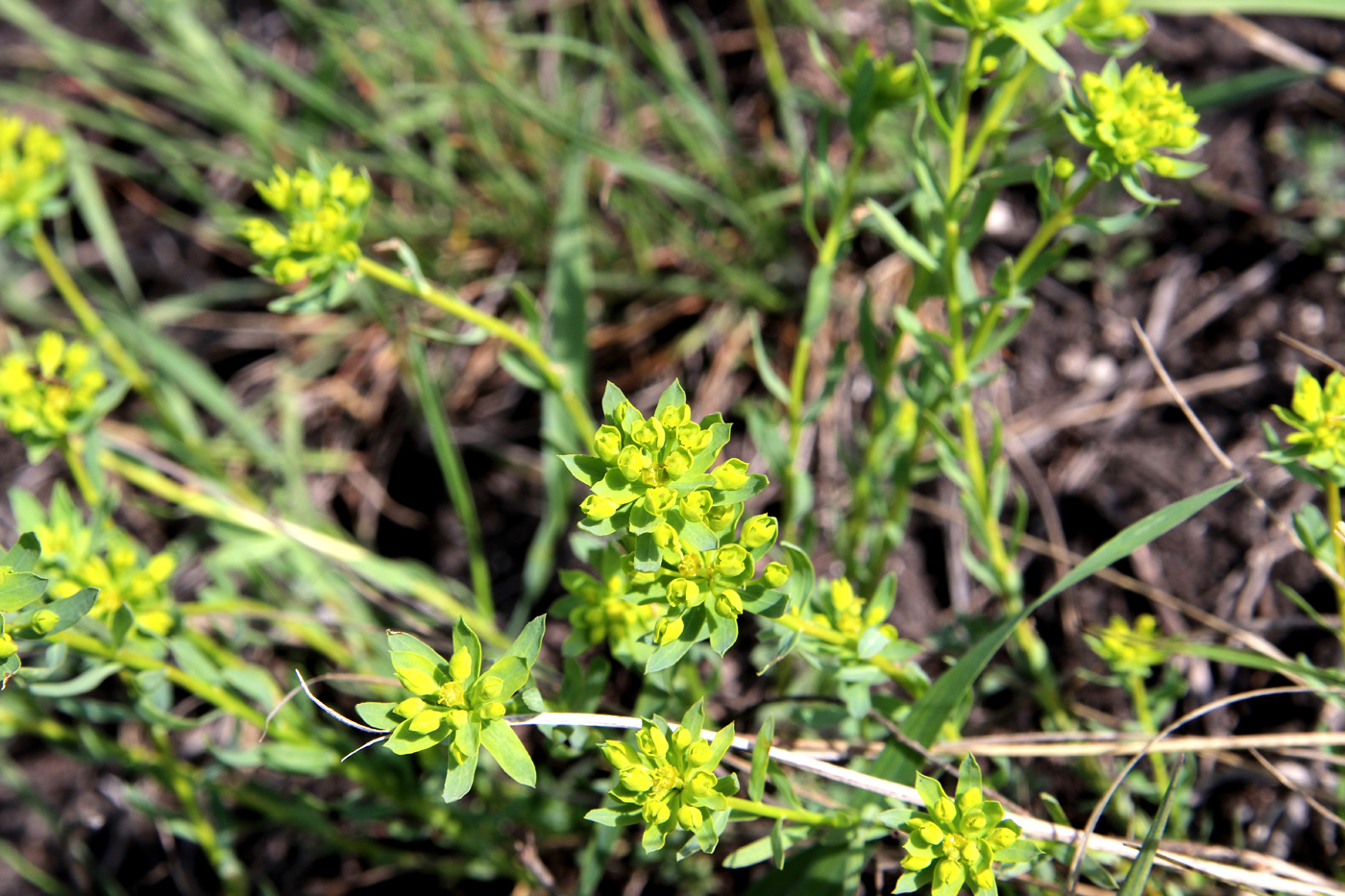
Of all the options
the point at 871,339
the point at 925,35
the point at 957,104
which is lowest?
the point at 871,339

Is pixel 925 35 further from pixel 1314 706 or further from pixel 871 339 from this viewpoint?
pixel 1314 706

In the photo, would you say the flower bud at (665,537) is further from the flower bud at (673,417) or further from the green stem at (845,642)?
the green stem at (845,642)

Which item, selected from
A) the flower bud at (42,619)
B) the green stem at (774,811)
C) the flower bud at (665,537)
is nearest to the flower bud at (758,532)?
the flower bud at (665,537)

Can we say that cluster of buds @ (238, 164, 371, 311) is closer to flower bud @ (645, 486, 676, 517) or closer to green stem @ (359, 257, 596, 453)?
green stem @ (359, 257, 596, 453)

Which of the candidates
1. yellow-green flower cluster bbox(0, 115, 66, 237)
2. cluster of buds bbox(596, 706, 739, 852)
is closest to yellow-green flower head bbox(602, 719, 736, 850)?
cluster of buds bbox(596, 706, 739, 852)

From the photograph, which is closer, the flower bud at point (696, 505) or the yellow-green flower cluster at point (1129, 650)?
the flower bud at point (696, 505)

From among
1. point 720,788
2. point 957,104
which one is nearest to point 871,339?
point 957,104
